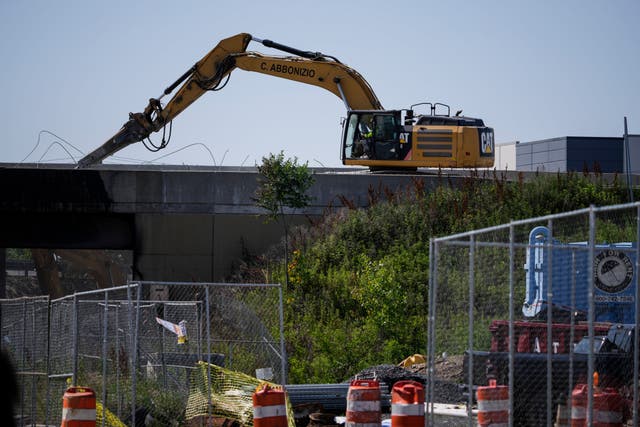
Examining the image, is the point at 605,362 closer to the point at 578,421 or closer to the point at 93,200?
the point at 578,421

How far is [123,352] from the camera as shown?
67.1ft

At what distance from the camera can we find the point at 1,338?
16.0 meters

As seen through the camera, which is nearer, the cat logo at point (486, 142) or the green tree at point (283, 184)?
the green tree at point (283, 184)

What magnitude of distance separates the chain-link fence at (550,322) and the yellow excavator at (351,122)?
752 centimetres

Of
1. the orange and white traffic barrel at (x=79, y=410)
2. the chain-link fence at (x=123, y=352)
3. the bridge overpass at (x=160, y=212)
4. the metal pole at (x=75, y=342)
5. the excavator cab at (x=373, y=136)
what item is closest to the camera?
the orange and white traffic barrel at (x=79, y=410)

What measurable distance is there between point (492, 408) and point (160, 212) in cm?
2100

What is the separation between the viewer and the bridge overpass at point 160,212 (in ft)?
99.6

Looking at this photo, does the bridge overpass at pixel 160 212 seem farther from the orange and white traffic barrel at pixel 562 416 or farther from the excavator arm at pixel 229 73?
the orange and white traffic barrel at pixel 562 416

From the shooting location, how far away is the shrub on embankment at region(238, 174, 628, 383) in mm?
23203

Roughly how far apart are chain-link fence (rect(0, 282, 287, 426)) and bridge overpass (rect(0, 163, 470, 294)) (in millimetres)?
10153

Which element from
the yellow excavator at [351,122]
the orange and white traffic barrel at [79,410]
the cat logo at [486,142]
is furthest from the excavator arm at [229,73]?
the orange and white traffic barrel at [79,410]

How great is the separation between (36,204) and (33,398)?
616 inches

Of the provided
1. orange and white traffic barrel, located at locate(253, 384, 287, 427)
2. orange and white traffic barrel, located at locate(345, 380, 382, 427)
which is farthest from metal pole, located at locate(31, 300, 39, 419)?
orange and white traffic barrel, located at locate(345, 380, 382, 427)

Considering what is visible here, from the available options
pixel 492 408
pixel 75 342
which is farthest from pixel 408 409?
pixel 75 342
